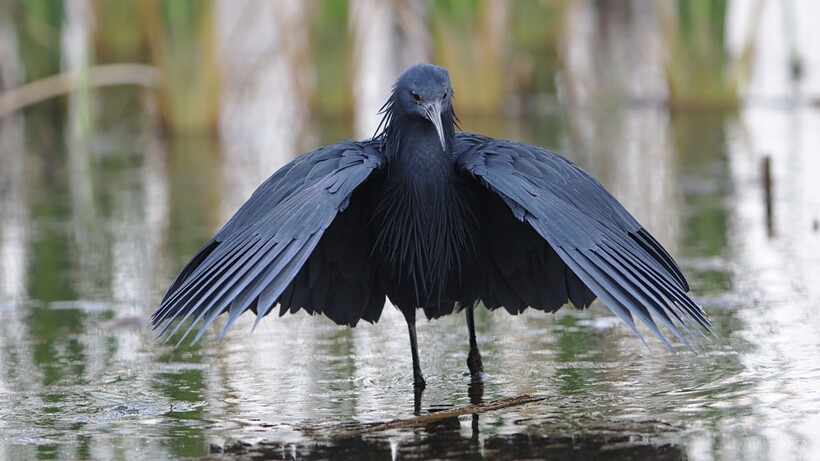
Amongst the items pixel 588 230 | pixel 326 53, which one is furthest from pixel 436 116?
pixel 326 53

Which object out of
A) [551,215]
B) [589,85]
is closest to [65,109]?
[589,85]

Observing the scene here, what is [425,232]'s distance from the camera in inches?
172

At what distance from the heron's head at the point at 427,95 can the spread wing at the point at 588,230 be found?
0.56ft

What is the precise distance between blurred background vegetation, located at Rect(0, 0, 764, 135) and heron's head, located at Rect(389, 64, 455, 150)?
581 centimetres

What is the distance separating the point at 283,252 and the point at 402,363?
1052 millimetres

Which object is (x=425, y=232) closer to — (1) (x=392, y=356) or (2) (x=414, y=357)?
(2) (x=414, y=357)

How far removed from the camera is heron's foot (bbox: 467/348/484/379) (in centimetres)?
458

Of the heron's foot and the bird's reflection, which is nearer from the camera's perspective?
the bird's reflection

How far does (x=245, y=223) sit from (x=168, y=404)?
0.65m

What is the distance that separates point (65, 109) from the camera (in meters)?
13.2

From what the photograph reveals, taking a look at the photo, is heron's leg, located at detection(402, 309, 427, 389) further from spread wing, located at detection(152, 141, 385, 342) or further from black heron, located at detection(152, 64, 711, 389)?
spread wing, located at detection(152, 141, 385, 342)

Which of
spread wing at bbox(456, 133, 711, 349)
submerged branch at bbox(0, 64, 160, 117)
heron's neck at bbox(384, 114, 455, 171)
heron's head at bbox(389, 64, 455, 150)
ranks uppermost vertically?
submerged branch at bbox(0, 64, 160, 117)

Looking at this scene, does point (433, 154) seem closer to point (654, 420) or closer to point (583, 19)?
point (654, 420)

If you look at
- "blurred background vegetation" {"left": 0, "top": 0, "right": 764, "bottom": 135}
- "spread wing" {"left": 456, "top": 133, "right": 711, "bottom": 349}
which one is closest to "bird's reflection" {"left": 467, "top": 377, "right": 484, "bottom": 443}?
"spread wing" {"left": 456, "top": 133, "right": 711, "bottom": 349}
